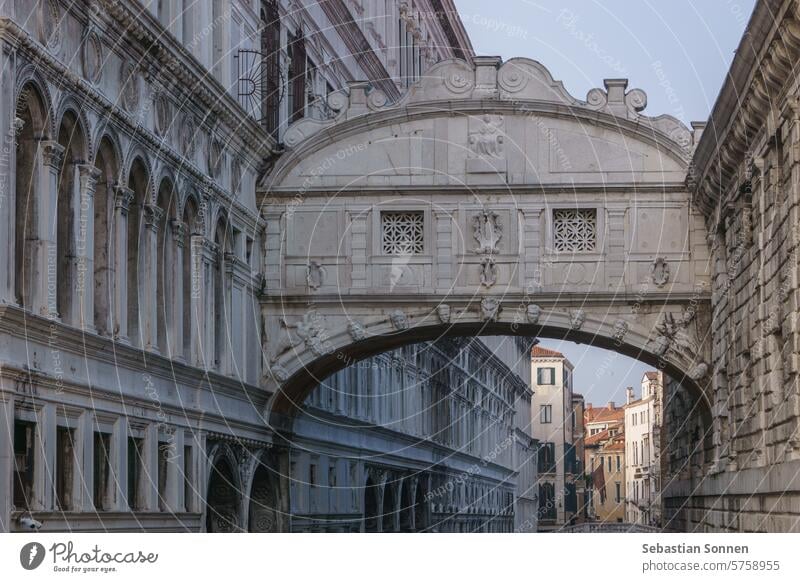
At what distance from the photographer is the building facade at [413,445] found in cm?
4134

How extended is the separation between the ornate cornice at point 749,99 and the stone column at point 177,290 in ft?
28.7

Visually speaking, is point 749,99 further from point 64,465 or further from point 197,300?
point 64,465

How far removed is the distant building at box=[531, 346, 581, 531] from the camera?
113312 millimetres

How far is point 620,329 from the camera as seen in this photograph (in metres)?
34.6

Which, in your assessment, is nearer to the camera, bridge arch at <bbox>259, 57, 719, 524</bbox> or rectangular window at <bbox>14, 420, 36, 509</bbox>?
rectangular window at <bbox>14, 420, 36, 509</bbox>

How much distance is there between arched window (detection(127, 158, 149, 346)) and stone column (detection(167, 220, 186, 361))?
1.81m

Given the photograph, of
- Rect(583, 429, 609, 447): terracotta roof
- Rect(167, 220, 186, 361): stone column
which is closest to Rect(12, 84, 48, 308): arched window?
Rect(167, 220, 186, 361): stone column

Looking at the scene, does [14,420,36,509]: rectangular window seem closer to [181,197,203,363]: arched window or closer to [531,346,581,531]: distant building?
[181,197,203,363]: arched window

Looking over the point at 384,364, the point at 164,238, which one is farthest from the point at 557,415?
the point at 164,238

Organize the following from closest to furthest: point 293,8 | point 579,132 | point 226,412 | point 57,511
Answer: point 57,511
point 226,412
point 579,132
point 293,8

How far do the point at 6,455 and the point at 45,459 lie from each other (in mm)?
1674

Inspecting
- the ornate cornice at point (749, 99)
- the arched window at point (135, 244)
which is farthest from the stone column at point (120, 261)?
the ornate cornice at point (749, 99)

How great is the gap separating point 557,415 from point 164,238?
93.3 meters

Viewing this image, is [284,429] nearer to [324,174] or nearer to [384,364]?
[324,174]
